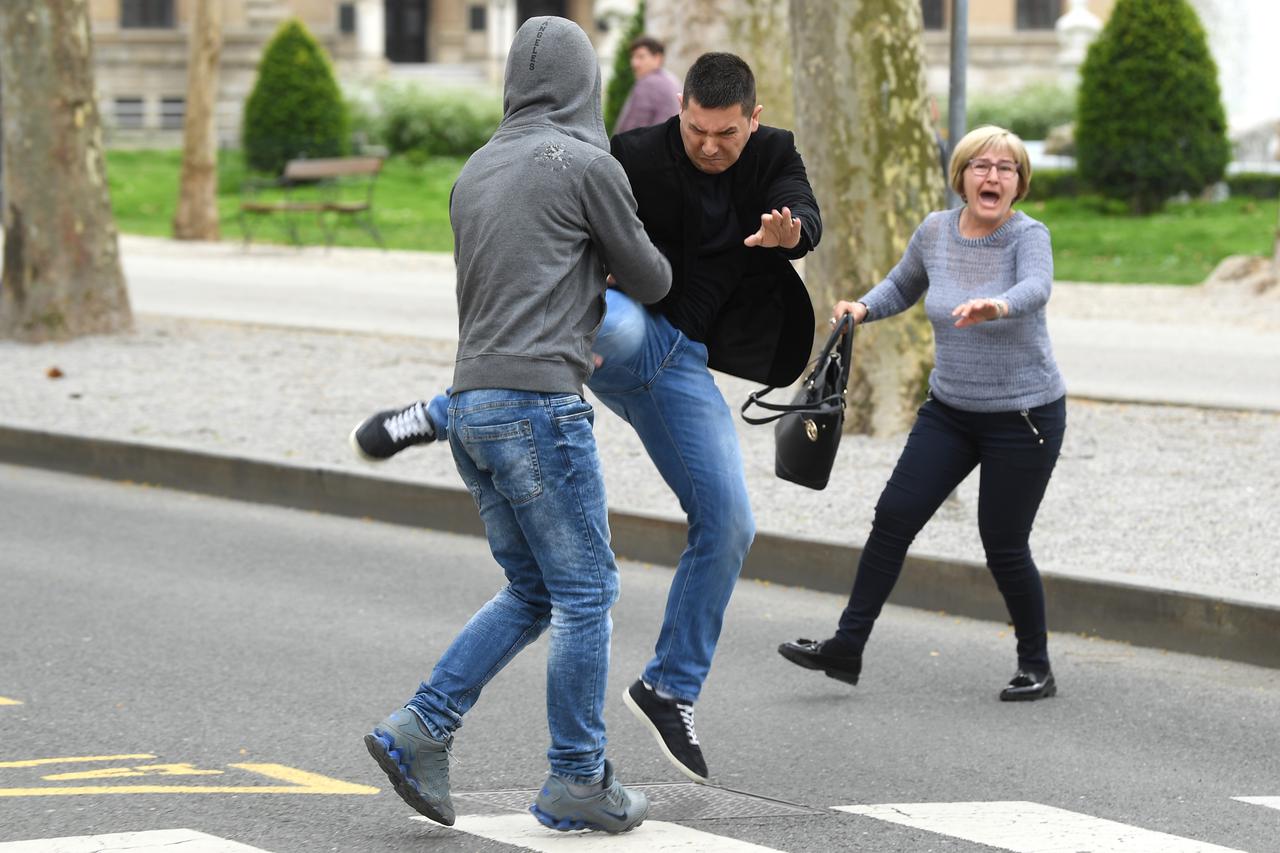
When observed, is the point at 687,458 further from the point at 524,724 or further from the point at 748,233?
the point at 524,724

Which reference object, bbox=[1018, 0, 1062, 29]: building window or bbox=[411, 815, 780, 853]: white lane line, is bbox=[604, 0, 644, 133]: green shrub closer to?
bbox=[411, 815, 780, 853]: white lane line

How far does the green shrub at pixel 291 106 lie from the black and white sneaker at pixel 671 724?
97.5 feet

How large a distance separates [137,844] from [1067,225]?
67.9 ft

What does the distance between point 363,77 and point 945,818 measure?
42176 mm

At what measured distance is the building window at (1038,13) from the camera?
5066 cm

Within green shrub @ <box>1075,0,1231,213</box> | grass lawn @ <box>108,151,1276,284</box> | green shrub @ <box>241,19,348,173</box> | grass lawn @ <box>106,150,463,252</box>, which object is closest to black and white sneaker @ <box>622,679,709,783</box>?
grass lawn @ <box>108,151,1276,284</box>

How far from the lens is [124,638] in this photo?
677cm

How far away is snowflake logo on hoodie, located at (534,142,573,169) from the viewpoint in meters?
4.27

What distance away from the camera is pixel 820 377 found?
5504 millimetres

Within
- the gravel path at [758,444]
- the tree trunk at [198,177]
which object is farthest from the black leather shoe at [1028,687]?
the tree trunk at [198,177]

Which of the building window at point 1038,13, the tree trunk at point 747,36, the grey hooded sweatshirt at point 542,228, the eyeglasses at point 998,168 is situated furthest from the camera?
the building window at point 1038,13

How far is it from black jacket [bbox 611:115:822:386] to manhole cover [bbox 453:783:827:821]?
108 centimetres

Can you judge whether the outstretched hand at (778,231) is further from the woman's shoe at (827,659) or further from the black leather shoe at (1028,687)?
the black leather shoe at (1028,687)

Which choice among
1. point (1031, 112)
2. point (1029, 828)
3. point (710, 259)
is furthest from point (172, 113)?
point (1029, 828)
